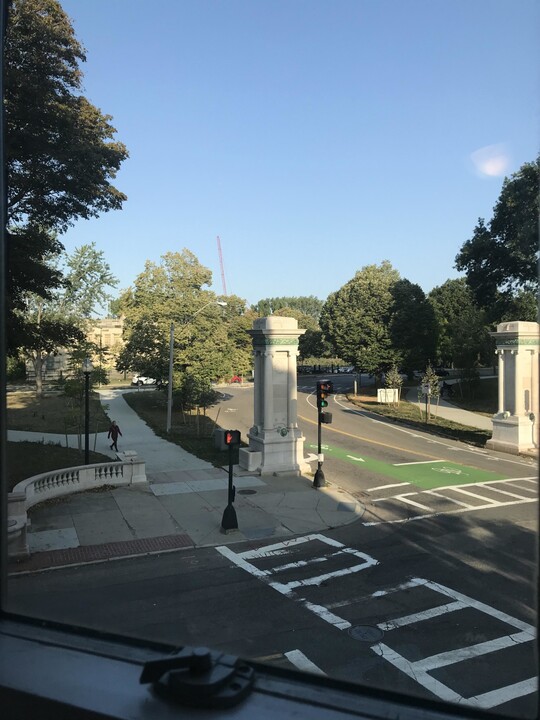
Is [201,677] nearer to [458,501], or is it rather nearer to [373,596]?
[373,596]

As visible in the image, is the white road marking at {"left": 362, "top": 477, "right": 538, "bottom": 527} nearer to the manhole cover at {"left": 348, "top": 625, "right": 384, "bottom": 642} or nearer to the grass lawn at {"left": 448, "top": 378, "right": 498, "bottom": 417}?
the manhole cover at {"left": 348, "top": 625, "right": 384, "bottom": 642}

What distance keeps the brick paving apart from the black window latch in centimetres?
832

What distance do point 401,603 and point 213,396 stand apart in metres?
20.4

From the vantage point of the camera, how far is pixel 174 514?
1220 centimetres

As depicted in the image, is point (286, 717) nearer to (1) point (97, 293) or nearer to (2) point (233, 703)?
(2) point (233, 703)

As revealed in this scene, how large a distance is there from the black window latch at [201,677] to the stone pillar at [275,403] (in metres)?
15.2

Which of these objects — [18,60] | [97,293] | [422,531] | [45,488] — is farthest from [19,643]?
[97,293]

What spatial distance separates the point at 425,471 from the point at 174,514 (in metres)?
8.45

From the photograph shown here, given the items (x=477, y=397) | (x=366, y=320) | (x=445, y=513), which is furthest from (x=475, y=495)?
(x=366, y=320)

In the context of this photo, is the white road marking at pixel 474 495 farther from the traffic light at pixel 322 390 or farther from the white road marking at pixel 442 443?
the white road marking at pixel 442 443

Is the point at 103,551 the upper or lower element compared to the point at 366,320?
lower

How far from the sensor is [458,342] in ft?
135

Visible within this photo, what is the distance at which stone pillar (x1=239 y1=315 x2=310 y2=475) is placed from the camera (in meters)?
16.7

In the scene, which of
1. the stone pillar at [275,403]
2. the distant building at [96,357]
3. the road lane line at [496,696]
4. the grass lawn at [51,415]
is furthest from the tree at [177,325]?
the road lane line at [496,696]
